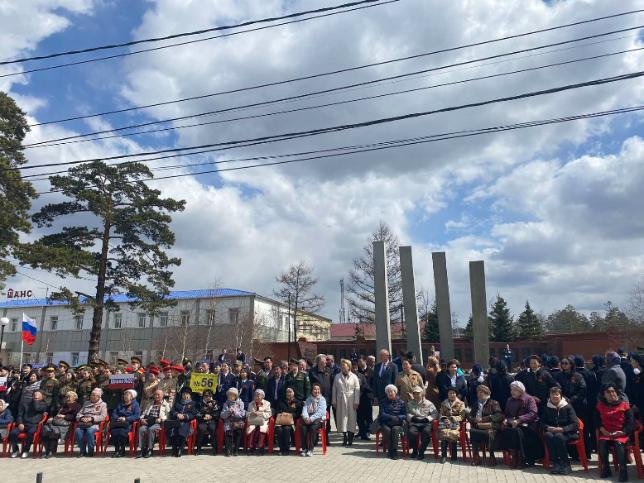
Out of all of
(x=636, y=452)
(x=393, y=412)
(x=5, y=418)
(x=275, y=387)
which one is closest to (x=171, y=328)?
(x=5, y=418)

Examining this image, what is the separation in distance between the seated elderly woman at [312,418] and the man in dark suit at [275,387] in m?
0.66

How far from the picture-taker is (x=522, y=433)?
8516 millimetres

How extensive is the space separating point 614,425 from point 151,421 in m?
8.40

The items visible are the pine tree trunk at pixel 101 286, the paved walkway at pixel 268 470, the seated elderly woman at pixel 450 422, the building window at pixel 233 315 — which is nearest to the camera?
the paved walkway at pixel 268 470

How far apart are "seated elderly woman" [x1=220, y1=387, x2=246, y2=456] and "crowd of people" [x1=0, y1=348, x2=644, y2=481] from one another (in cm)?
2

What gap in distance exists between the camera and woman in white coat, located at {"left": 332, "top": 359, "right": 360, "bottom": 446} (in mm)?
10789

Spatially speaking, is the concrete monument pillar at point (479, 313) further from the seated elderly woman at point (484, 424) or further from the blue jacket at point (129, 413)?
the blue jacket at point (129, 413)

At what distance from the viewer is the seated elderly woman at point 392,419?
9.36 m

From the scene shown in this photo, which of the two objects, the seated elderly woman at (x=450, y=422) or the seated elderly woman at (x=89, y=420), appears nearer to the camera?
the seated elderly woman at (x=450, y=422)

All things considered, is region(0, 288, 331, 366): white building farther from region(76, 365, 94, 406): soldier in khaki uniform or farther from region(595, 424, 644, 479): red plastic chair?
region(595, 424, 644, 479): red plastic chair

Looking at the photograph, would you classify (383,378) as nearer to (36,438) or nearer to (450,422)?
(450,422)

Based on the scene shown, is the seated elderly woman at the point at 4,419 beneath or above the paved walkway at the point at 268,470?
above

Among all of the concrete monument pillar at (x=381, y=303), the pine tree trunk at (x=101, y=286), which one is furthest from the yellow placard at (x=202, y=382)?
the pine tree trunk at (x=101, y=286)

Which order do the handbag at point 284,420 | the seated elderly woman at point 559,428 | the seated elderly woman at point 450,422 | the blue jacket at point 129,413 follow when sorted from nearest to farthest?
the seated elderly woman at point 559,428
the seated elderly woman at point 450,422
the handbag at point 284,420
the blue jacket at point 129,413
